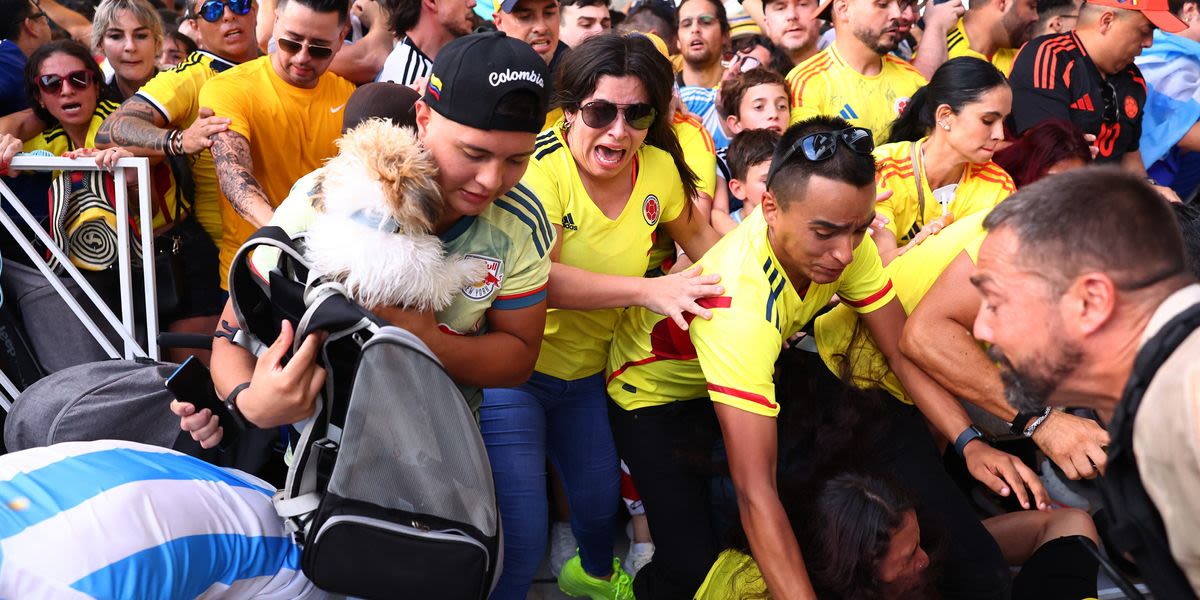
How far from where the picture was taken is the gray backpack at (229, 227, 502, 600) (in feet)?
6.31

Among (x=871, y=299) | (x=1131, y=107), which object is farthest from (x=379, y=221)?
(x=1131, y=107)

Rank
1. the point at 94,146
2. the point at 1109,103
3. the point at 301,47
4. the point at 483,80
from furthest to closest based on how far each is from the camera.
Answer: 1. the point at 1109,103
2. the point at 94,146
3. the point at 301,47
4. the point at 483,80

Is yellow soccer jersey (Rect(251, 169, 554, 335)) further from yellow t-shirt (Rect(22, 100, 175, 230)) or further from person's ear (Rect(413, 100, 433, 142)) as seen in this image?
yellow t-shirt (Rect(22, 100, 175, 230))

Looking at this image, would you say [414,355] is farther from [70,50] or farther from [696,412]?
[70,50]

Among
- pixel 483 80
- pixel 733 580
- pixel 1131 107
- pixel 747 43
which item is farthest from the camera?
pixel 747 43

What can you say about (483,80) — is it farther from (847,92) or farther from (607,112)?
(847,92)

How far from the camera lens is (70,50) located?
381 cm

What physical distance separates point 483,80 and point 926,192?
2.20m

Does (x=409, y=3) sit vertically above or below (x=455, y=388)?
above

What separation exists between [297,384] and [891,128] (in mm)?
3145

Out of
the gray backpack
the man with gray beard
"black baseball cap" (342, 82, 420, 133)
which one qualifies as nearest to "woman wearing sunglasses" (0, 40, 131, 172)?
"black baseball cap" (342, 82, 420, 133)

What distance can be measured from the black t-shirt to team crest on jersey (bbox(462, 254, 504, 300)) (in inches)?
113

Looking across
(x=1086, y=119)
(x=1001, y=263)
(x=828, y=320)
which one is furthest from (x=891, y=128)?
(x=1001, y=263)

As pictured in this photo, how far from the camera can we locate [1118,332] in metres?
1.61
